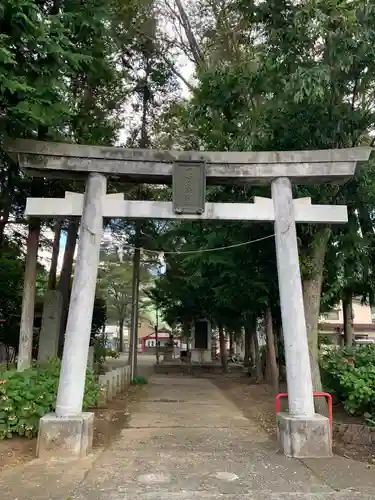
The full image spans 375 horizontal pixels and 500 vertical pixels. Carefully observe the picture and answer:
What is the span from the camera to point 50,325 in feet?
37.9

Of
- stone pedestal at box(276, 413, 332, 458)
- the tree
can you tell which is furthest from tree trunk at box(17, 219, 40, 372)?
the tree

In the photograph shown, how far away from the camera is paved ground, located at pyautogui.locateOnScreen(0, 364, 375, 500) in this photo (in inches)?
195

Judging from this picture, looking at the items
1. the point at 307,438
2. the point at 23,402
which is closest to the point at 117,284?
the point at 23,402

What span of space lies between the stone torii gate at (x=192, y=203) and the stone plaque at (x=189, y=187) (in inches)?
0.6

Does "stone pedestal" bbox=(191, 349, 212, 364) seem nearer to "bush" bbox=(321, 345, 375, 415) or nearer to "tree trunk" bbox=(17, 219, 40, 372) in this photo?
"bush" bbox=(321, 345, 375, 415)

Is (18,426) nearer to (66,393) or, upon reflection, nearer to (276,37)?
(66,393)

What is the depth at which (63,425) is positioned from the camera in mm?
6457

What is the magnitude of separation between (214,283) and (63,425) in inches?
341

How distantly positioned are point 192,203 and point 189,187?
271 mm

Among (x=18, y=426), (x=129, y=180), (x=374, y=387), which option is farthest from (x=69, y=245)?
(x=374, y=387)

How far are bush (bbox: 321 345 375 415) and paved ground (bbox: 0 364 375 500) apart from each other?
5.00 feet

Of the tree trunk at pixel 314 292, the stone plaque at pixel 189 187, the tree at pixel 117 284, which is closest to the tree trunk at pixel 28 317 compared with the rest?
the stone plaque at pixel 189 187

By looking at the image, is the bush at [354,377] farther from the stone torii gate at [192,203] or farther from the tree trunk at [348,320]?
the tree trunk at [348,320]

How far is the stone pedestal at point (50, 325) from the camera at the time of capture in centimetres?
1146
